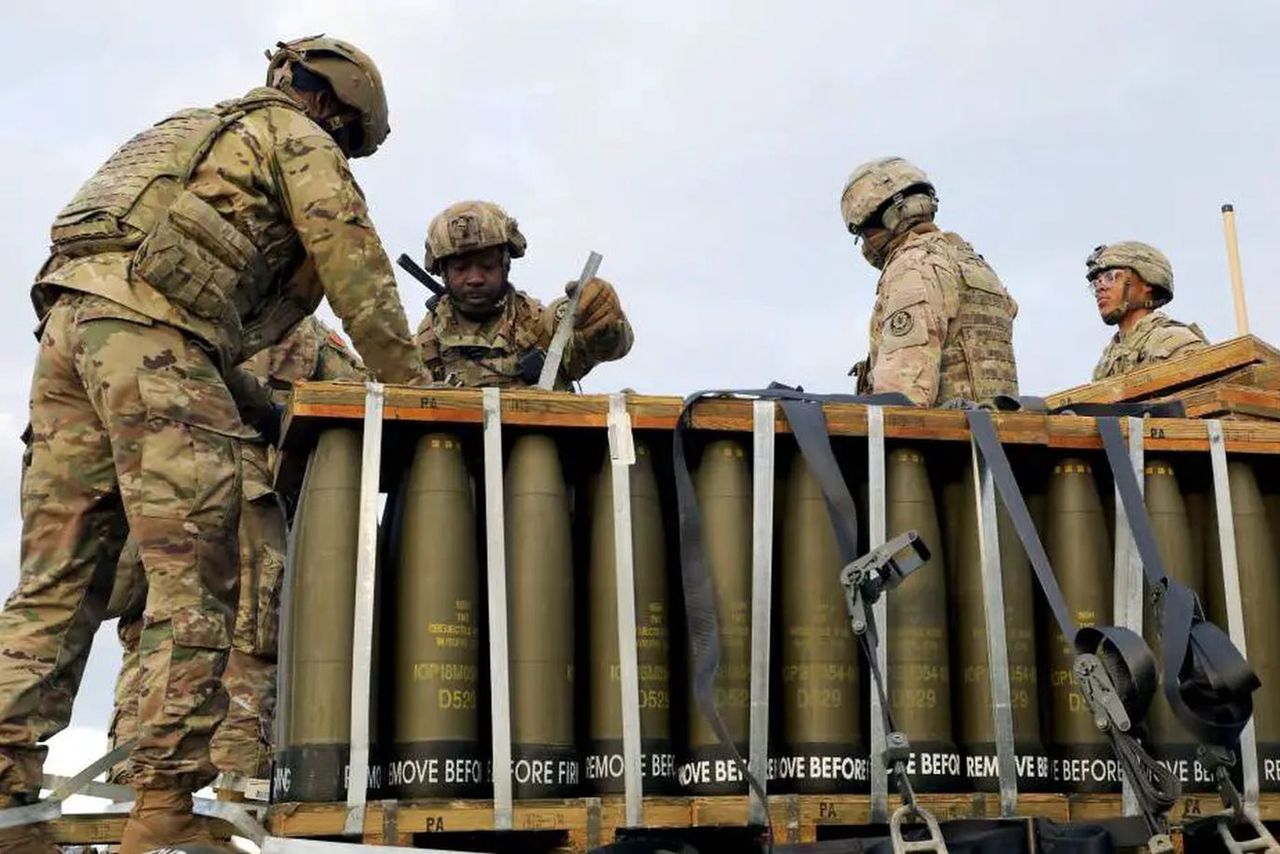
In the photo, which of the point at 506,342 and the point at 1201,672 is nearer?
the point at 1201,672

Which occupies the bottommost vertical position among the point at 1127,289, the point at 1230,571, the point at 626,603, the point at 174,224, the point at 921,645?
the point at 921,645

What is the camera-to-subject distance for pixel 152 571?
5035 mm

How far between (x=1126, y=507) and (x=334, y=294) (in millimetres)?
2635

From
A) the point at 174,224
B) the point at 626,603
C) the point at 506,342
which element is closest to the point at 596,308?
the point at 506,342

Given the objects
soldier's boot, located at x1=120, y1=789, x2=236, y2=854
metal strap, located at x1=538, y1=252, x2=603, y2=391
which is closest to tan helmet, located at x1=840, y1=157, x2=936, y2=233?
metal strap, located at x1=538, y1=252, x2=603, y2=391

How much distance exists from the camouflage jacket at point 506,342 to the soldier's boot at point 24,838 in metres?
3.40

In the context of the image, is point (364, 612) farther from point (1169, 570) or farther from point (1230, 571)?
point (1230, 571)

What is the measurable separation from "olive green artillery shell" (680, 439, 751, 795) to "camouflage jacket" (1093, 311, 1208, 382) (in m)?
4.88

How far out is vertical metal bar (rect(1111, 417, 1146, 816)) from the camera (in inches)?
195

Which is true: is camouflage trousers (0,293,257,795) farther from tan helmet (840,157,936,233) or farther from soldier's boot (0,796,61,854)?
tan helmet (840,157,936,233)

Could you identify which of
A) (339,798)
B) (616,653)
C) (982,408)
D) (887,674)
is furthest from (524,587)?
(982,408)

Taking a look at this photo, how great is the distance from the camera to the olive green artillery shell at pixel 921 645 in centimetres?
473

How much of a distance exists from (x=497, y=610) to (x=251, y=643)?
3140mm

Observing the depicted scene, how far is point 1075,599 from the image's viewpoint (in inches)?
197
